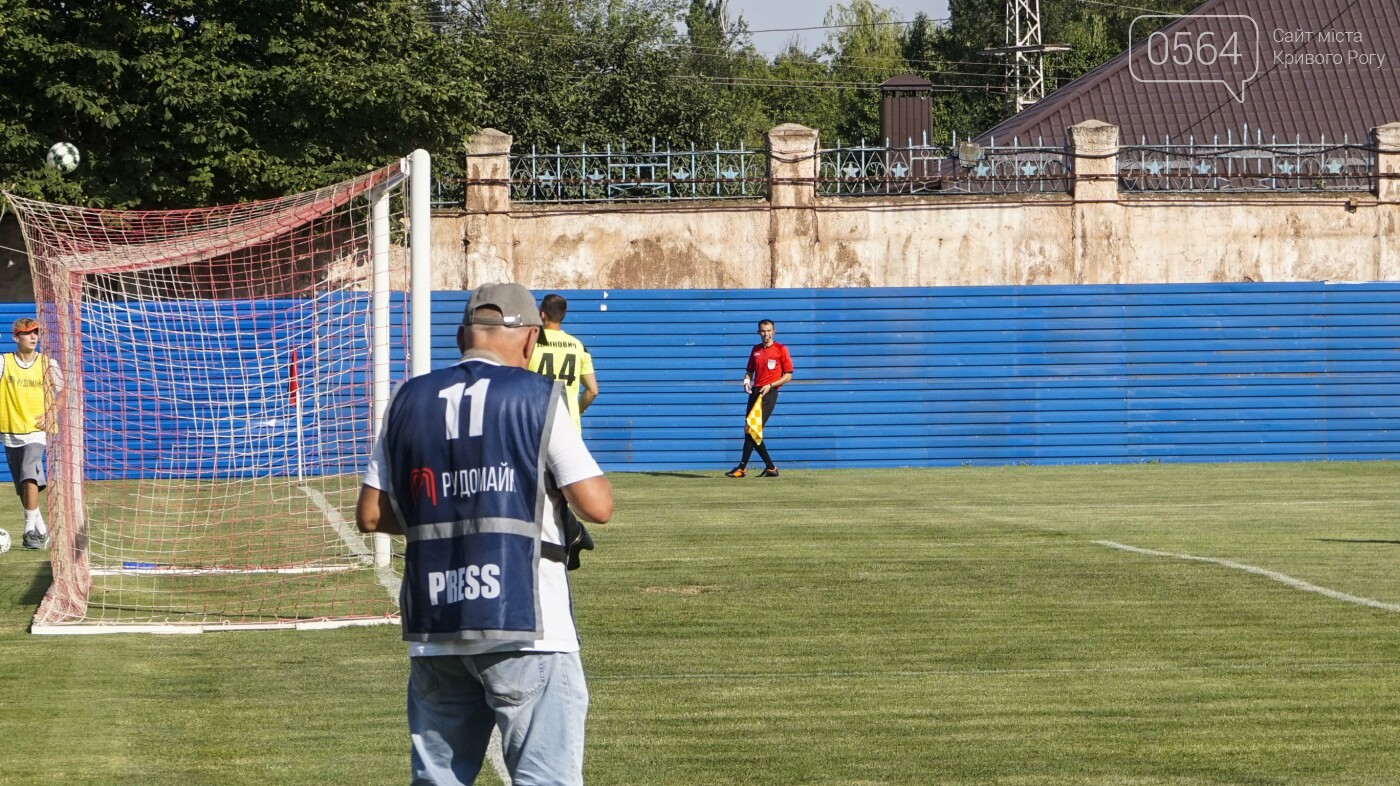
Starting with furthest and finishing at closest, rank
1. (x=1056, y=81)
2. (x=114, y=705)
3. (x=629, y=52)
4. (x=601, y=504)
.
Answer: (x=1056, y=81) → (x=629, y=52) → (x=114, y=705) → (x=601, y=504)

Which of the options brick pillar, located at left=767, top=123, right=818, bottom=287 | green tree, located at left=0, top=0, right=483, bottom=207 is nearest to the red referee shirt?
brick pillar, located at left=767, top=123, right=818, bottom=287

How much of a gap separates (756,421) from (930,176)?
724 cm

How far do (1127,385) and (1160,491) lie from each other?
5533mm

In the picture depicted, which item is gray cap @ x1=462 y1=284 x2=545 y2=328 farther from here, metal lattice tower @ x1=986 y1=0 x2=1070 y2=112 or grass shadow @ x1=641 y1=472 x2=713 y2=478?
metal lattice tower @ x1=986 y1=0 x2=1070 y2=112

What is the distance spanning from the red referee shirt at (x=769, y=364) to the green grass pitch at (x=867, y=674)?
769 centimetres

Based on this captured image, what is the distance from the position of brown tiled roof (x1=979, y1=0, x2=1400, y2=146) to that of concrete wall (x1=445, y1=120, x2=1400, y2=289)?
14924mm

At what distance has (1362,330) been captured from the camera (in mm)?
24484

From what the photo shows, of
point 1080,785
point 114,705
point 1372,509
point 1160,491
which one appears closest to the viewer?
point 1080,785

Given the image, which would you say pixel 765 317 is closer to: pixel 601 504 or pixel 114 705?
pixel 114 705

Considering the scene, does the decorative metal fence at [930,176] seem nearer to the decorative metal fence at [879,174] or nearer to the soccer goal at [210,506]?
the decorative metal fence at [879,174]

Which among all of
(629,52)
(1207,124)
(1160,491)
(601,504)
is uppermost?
(629,52)

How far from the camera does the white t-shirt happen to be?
4.25 meters

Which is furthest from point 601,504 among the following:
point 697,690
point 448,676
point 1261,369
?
point 1261,369

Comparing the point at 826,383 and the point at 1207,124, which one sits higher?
the point at 1207,124
